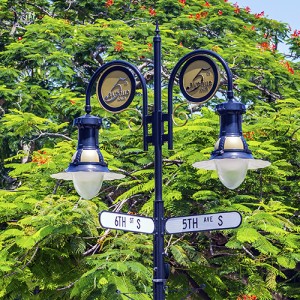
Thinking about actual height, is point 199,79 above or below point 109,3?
below

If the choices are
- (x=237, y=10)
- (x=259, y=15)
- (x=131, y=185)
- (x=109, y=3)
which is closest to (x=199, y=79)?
(x=131, y=185)

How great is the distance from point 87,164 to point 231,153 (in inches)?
41.3

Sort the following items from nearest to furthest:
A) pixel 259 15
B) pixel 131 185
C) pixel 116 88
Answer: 1. pixel 116 88
2. pixel 131 185
3. pixel 259 15

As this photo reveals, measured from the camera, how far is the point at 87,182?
6117 millimetres

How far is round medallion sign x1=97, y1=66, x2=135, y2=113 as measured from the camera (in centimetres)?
638

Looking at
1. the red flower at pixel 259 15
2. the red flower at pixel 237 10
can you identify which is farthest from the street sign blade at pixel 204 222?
the red flower at pixel 259 15

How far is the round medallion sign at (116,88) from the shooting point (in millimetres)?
6375

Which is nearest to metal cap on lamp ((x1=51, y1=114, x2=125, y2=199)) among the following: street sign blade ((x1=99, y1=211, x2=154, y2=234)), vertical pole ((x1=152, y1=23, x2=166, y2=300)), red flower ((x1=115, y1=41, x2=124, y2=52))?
street sign blade ((x1=99, y1=211, x2=154, y2=234))

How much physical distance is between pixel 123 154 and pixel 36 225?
2365mm

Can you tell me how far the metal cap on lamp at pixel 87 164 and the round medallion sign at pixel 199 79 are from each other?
0.70m

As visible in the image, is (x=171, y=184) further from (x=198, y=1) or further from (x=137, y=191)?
(x=198, y=1)

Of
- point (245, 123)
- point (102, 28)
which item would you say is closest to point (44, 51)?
point (102, 28)

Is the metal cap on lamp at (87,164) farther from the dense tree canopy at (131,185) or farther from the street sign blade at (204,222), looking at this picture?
the dense tree canopy at (131,185)

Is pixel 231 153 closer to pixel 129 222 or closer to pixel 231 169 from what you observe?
pixel 231 169
